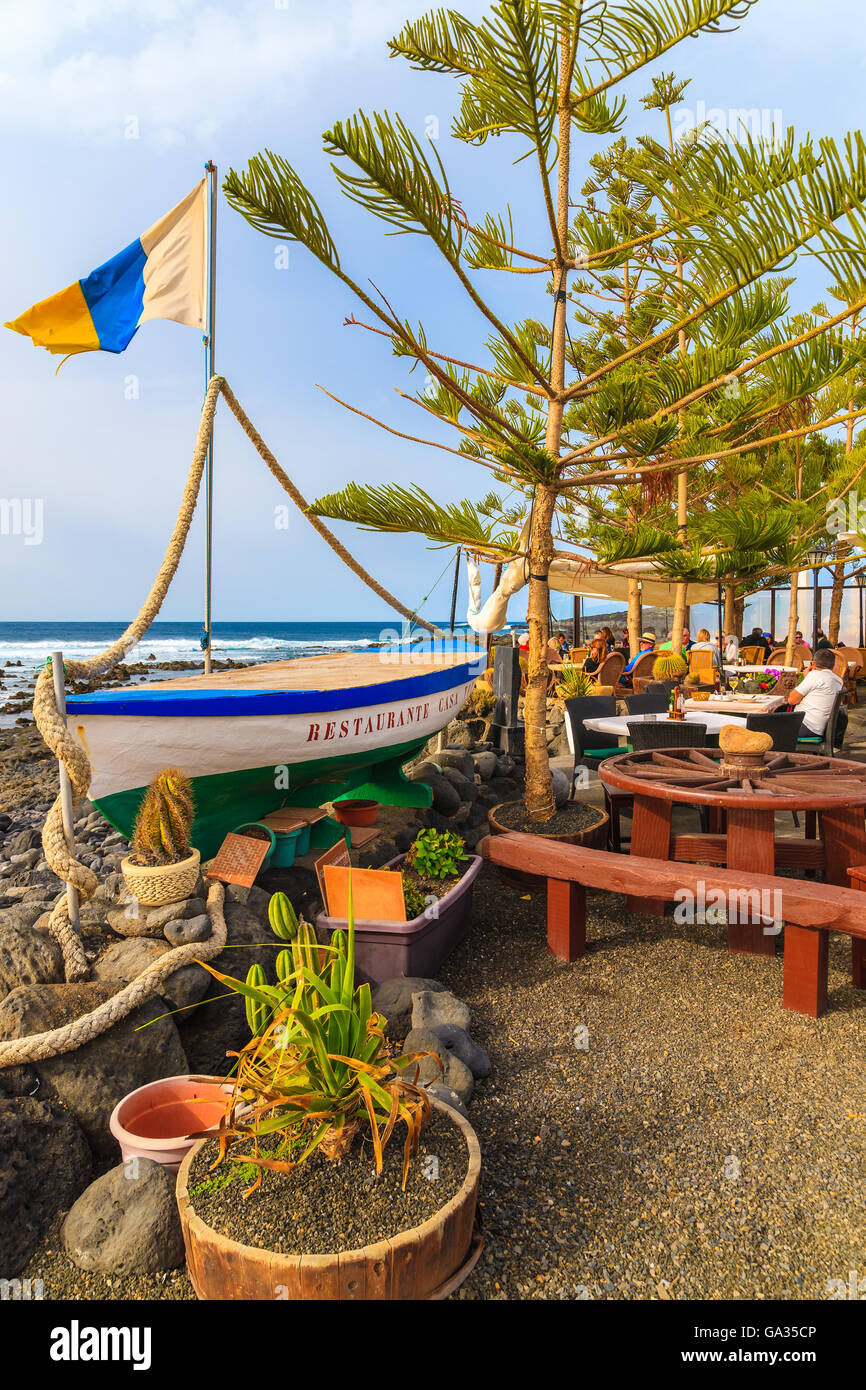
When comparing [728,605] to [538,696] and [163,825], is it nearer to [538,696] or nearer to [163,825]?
[538,696]

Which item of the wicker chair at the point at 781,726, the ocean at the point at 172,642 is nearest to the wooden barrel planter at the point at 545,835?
the wicker chair at the point at 781,726

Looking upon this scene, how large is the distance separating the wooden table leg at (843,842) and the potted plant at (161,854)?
2721 millimetres

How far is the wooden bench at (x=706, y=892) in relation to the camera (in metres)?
2.63

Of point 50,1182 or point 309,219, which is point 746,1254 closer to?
point 50,1182

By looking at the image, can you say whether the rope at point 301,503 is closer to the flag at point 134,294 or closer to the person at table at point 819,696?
the flag at point 134,294

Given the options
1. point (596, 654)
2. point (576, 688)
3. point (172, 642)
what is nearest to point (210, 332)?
point (576, 688)

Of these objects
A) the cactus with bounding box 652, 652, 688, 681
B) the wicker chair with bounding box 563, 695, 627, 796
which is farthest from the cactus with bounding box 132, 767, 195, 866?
the cactus with bounding box 652, 652, 688, 681

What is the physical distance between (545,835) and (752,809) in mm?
1073

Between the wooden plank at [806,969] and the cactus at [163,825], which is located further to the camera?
the wooden plank at [806,969]

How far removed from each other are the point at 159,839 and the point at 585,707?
379 cm

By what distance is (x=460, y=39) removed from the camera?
3309 mm

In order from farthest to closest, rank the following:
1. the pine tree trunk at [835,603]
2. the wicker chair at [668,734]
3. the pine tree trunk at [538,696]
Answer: the pine tree trunk at [835,603] < the wicker chair at [668,734] < the pine tree trunk at [538,696]

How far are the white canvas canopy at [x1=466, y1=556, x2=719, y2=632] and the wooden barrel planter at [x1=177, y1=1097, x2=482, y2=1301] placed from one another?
124 inches

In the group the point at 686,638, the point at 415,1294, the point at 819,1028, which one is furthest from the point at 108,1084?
the point at 686,638
